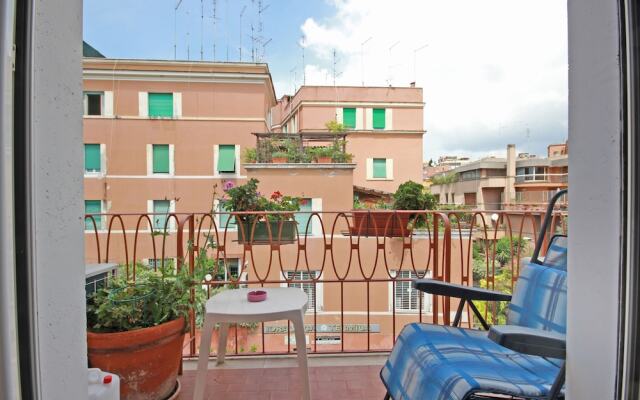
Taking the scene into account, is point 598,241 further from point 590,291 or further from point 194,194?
point 194,194

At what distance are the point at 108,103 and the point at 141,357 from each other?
1572cm

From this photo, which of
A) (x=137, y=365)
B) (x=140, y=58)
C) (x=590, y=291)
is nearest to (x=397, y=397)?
(x=590, y=291)

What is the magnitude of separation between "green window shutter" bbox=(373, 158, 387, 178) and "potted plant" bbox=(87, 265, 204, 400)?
60.0 feet

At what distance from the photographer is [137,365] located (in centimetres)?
164

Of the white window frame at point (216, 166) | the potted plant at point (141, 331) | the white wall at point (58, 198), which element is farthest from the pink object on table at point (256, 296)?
the white window frame at point (216, 166)

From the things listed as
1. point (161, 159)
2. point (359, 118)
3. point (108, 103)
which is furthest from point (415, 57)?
point (108, 103)

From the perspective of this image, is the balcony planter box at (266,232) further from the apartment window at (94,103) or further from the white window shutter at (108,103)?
the apartment window at (94,103)

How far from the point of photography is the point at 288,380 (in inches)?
83.0

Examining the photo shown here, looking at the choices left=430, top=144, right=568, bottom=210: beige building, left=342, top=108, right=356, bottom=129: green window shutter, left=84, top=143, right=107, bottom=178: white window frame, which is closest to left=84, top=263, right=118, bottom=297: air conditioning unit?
left=84, top=143, right=107, bottom=178: white window frame

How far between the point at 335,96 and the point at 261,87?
555 cm

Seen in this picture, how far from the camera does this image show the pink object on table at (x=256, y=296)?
1.75 metres

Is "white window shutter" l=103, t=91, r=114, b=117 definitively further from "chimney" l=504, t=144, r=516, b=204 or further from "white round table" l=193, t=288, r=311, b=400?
"chimney" l=504, t=144, r=516, b=204

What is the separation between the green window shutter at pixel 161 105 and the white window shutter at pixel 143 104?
0.40 ft

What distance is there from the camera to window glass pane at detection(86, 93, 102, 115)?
47.0 feet
